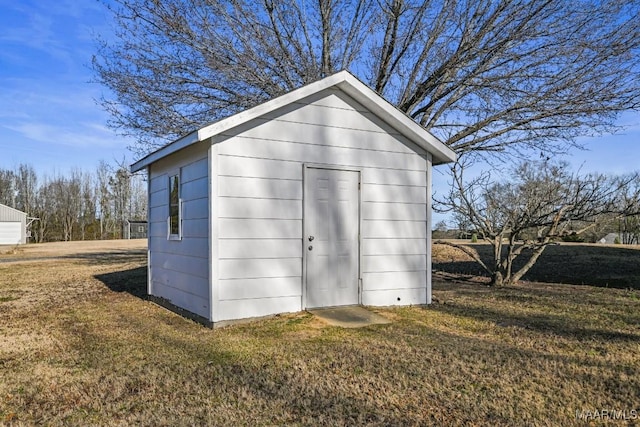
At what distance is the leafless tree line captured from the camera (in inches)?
Result: 1831

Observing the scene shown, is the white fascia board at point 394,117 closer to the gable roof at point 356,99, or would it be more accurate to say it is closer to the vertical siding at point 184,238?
the gable roof at point 356,99

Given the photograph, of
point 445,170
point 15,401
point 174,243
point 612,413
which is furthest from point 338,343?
point 445,170

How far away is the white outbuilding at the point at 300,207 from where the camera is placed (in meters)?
5.93

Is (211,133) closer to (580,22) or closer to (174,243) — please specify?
(174,243)

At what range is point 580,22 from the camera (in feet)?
31.5

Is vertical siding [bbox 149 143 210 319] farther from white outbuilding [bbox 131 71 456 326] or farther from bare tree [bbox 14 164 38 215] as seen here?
bare tree [bbox 14 164 38 215]

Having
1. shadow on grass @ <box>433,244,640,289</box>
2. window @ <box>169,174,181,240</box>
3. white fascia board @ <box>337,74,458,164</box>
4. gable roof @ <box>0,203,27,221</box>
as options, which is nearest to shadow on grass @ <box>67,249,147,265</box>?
window @ <box>169,174,181,240</box>

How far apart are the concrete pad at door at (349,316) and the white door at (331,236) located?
0.13 metres

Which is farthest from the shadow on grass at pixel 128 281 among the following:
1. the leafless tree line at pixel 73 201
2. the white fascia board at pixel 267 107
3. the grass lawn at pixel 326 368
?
the leafless tree line at pixel 73 201

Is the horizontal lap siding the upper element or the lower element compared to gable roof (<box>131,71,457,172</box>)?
lower

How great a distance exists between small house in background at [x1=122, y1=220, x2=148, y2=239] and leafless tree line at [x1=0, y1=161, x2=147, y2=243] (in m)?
0.74

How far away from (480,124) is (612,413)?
8.83m

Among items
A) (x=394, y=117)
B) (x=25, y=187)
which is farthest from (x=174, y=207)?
(x=25, y=187)

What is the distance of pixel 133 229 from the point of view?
51.4m
